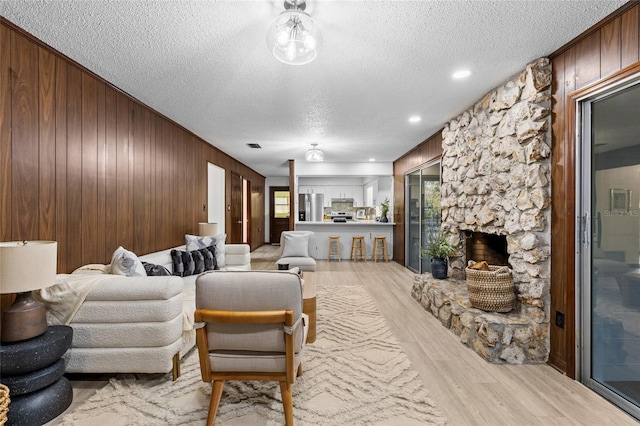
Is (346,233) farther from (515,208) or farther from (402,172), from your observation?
(515,208)

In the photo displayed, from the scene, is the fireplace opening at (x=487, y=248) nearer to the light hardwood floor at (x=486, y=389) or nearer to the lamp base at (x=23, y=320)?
the light hardwood floor at (x=486, y=389)

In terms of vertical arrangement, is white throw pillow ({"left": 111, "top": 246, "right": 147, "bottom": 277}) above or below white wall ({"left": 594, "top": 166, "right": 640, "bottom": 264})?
below

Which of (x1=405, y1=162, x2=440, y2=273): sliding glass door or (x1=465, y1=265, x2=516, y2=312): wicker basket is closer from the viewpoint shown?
(x1=465, y1=265, x2=516, y2=312): wicker basket

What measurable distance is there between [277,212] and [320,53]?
913 centimetres

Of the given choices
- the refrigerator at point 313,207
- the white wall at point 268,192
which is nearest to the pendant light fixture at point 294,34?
the refrigerator at point 313,207

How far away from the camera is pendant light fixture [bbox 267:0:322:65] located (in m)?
1.87

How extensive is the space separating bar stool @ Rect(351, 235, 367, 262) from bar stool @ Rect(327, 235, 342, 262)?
347mm

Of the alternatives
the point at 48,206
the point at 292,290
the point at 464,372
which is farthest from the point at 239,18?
the point at 464,372

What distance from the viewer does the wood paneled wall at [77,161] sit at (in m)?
2.15

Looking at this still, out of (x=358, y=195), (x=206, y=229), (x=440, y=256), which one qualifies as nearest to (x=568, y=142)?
(x=440, y=256)

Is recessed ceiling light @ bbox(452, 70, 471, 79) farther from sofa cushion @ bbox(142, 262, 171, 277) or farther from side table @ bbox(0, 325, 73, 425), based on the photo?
side table @ bbox(0, 325, 73, 425)

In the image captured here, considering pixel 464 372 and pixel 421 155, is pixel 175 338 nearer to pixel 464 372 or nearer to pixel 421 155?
pixel 464 372

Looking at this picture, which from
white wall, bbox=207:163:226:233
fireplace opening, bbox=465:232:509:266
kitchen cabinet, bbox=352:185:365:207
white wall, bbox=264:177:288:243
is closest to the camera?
fireplace opening, bbox=465:232:509:266

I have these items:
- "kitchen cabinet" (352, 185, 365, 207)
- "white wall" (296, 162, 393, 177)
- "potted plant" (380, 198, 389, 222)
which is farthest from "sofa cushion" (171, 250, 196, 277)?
"kitchen cabinet" (352, 185, 365, 207)
